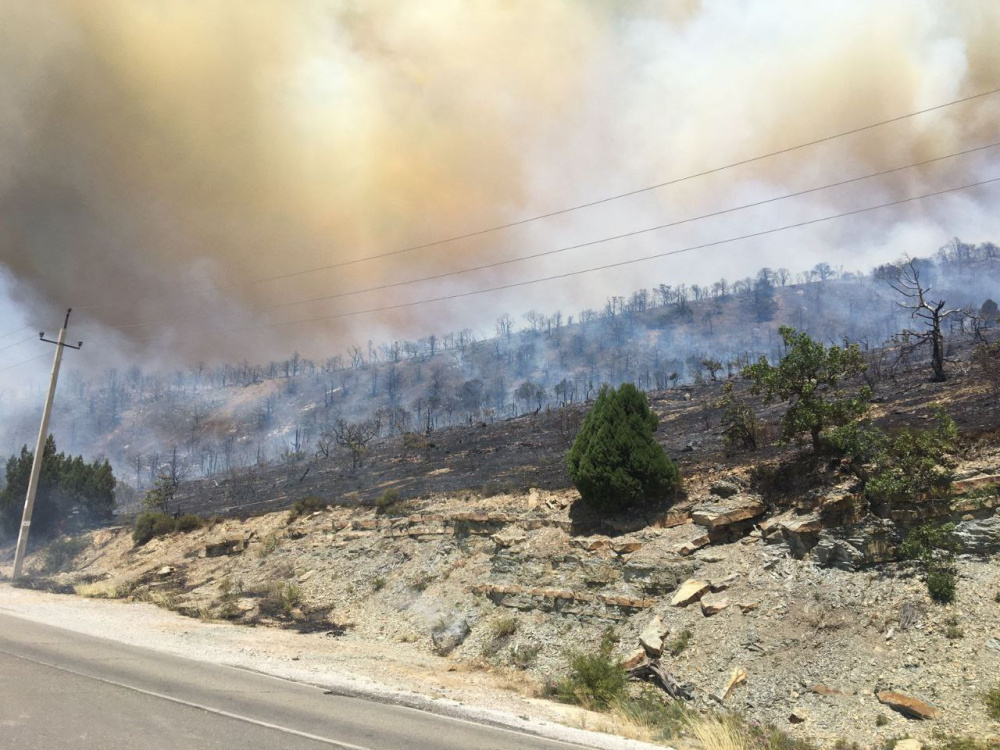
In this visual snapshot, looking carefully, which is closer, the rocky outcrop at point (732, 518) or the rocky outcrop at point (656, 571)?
the rocky outcrop at point (656, 571)

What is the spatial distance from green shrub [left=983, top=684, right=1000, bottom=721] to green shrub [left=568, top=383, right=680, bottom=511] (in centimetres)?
918

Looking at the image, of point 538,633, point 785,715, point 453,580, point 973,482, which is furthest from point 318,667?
point 973,482

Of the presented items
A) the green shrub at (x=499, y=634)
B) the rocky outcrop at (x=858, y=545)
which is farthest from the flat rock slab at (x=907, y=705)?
the green shrub at (x=499, y=634)

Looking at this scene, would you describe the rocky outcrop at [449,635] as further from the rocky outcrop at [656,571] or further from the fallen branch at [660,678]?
the fallen branch at [660,678]

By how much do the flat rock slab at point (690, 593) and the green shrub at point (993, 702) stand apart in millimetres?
5730

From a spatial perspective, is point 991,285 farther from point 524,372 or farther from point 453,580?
point 453,580

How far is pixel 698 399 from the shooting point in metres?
46.8

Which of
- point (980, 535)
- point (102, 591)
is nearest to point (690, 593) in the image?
point (980, 535)

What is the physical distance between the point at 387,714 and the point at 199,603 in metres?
15.8

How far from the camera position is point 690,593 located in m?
14.7

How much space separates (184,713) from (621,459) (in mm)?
13205

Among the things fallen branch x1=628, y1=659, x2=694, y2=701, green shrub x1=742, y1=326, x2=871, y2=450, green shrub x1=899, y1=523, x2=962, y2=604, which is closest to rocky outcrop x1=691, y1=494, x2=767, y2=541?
green shrub x1=742, y1=326, x2=871, y2=450

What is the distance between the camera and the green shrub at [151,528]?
108 ft

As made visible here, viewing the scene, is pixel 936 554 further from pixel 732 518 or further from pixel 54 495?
pixel 54 495
